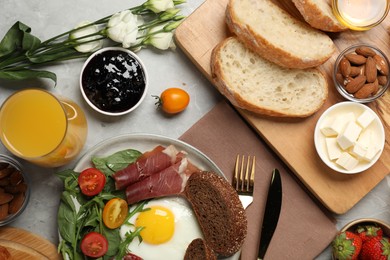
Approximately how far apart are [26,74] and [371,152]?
4.62 feet

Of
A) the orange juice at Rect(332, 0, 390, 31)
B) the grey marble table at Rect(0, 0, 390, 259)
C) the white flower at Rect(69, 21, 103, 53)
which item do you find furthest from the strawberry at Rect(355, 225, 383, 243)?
the white flower at Rect(69, 21, 103, 53)

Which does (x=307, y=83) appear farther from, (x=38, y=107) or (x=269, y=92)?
(x=38, y=107)

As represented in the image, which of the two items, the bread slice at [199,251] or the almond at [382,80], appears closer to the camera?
the bread slice at [199,251]

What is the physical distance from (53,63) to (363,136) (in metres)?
1.30

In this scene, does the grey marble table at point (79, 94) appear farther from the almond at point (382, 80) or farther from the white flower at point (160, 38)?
the almond at point (382, 80)

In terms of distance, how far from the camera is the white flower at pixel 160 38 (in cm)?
238

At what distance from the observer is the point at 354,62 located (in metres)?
2.33

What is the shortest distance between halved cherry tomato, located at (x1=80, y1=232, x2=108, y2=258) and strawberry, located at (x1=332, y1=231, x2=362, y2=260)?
3.02 ft

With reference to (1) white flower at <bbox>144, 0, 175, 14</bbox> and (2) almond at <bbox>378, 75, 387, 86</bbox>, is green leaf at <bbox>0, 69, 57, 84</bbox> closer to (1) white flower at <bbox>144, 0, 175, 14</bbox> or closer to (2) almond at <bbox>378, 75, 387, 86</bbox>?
(1) white flower at <bbox>144, 0, 175, 14</bbox>

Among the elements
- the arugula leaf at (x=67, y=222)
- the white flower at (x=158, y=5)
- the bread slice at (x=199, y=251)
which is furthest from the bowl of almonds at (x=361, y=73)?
the arugula leaf at (x=67, y=222)

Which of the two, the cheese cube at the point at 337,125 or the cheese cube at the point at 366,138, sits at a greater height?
the cheese cube at the point at 337,125

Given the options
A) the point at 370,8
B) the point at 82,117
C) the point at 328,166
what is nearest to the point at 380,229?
the point at 328,166

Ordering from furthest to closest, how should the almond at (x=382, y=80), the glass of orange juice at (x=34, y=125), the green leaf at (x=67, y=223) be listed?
the almond at (x=382, y=80) → the green leaf at (x=67, y=223) → the glass of orange juice at (x=34, y=125)

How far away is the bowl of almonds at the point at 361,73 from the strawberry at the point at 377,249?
0.56 metres
